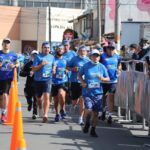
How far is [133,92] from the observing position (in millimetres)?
13375

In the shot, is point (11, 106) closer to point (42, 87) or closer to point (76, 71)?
point (42, 87)

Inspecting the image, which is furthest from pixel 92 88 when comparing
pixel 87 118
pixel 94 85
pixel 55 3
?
pixel 55 3

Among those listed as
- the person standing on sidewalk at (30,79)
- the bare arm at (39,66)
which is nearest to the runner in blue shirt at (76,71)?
the bare arm at (39,66)

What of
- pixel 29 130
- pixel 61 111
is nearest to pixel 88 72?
pixel 29 130

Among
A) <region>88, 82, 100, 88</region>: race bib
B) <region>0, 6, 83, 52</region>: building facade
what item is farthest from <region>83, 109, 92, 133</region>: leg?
<region>0, 6, 83, 52</region>: building facade

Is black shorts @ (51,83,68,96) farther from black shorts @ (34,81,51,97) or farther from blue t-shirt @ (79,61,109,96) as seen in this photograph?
blue t-shirt @ (79,61,109,96)

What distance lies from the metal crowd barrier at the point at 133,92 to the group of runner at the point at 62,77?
0.87ft

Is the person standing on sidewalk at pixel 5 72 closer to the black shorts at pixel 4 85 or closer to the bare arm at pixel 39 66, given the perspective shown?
the black shorts at pixel 4 85

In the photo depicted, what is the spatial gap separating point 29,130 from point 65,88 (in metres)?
2.43

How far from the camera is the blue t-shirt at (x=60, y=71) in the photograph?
1465 cm

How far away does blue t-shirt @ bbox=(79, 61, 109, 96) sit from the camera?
12211 millimetres

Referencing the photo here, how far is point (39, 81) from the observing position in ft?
46.5

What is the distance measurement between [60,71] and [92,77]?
2.57 meters

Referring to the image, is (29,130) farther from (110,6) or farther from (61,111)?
(110,6)
